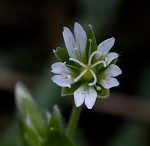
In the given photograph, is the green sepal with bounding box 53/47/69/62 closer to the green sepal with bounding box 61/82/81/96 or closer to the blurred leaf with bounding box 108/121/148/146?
the green sepal with bounding box 61/82/81/96

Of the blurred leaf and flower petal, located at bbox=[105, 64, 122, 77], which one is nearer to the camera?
flower petal, located at bbox=[105, 64, 122, 77]

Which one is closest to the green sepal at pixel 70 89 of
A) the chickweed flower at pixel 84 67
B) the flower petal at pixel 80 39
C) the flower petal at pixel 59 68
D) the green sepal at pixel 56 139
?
the chickweed flower at pixel 84 67

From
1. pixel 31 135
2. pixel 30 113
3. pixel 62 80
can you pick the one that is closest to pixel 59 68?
pixel 62 80

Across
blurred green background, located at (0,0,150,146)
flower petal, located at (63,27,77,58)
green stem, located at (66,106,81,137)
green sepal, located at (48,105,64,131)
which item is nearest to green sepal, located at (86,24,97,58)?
flower petal, located at (63,27,77,58)

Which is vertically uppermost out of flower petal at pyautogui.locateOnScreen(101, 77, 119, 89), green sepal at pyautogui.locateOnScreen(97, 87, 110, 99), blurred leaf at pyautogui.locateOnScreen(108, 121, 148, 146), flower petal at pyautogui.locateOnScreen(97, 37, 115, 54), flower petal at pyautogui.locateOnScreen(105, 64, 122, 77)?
flower petal at pyautogui.locateOnScreen(97, 37, 115, 54)

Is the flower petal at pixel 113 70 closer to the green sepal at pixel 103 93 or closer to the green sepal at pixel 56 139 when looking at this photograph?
the green sepal at pixel 103 93

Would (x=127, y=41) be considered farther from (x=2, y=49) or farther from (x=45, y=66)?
(x=2, y=49)

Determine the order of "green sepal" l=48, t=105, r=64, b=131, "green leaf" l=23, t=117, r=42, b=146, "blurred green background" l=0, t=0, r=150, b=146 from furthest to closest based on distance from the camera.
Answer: "blurred green background" l=0, t=0, r=150, b=146 → "green leaf" l=23, t=117, r=42, b=146 → "green sepal" l=48, t=105, r=64, b=131
